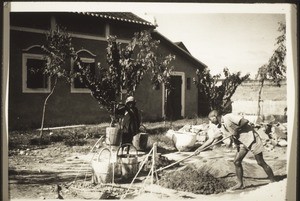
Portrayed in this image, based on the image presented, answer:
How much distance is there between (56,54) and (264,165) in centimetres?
202

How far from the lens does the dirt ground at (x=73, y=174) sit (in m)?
2.92

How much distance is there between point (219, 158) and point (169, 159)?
0.43m

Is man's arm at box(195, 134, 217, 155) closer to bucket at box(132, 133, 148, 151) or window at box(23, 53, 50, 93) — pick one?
bucket at box(132, 133, 148, 151)

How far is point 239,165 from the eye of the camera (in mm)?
2969

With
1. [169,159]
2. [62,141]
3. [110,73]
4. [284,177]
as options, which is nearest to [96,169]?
[62,141]

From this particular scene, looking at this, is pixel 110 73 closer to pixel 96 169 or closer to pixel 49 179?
pixel 96 169

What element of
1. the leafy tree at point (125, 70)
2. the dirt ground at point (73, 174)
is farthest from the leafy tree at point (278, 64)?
the leafy tree at point (125, 70)

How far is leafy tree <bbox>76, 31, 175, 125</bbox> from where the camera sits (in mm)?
3014

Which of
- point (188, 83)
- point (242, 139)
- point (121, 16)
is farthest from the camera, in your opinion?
point (188, 83)

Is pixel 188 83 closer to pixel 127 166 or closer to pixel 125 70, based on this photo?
pixel 125 70

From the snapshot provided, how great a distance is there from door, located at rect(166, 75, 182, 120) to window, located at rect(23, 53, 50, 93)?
1122mm

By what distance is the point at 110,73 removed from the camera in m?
3.01

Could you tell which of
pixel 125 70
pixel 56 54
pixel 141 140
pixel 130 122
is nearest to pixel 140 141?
pixel 141 140

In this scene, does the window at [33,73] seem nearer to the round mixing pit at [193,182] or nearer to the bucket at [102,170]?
the bucket at [102,170]
